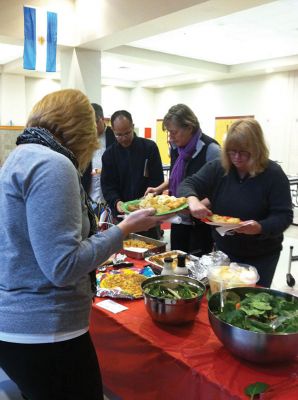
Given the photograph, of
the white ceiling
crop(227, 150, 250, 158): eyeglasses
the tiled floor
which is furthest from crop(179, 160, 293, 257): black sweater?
the white ceiling

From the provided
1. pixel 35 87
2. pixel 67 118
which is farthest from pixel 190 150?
pixel 35 87

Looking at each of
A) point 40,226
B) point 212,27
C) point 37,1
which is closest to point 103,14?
point 37,1

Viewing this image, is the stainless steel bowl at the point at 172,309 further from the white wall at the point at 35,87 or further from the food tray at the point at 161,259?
the white wall at the point at 35,87

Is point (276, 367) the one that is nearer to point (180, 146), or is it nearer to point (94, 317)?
point (94, 317)

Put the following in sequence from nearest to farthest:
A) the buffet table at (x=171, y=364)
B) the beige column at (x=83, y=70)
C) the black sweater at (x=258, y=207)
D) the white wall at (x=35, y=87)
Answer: the buffet table at (x=171, y=364) → the black sweater at (x=258, y=207) → the beige column at (x=83, y=70) → the white wall at (x=35, y=87)

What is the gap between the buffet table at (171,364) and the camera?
103 cm

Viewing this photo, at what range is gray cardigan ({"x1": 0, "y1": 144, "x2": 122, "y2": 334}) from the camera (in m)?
0.92

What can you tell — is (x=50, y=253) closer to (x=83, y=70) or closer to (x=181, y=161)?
(x=181, y=161)

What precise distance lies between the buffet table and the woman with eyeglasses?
426 mm

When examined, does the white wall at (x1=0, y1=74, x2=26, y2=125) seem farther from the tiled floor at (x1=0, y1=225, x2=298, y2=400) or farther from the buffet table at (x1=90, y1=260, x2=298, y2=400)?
the buffet table at (x1=90, y1=260, x2=298, y2=400)

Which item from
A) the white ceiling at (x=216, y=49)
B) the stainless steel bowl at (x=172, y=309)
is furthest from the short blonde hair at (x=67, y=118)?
the white ceiling at (x=216, y=49)

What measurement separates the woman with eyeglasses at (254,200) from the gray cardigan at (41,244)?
0.92m

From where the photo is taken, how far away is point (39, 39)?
4.41 meters

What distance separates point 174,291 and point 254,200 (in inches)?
25.8
